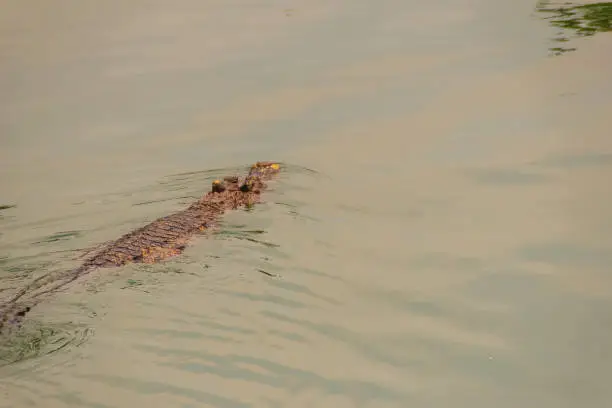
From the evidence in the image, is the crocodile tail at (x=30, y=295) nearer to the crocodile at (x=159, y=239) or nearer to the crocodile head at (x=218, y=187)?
the crocodile at (x=159, y=239)

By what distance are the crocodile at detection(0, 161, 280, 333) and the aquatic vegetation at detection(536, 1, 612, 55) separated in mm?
3797

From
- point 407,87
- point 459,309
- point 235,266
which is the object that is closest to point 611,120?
point 407,87

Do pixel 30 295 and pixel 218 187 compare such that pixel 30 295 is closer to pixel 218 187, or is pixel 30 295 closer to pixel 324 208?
pixel 218 187

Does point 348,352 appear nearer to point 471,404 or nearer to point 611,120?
point 471,404

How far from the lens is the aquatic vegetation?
8.03 metres

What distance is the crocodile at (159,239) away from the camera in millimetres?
4371

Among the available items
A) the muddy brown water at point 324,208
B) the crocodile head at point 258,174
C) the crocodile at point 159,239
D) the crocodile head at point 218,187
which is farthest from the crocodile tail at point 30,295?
the crocodile head at point 258,174

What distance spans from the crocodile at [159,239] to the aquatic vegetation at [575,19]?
380 centimetres

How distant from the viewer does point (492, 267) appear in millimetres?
4555

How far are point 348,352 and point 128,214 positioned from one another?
7.72 ft

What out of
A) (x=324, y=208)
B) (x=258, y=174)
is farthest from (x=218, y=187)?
(x=324, y=208)

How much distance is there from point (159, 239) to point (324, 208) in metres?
1.20

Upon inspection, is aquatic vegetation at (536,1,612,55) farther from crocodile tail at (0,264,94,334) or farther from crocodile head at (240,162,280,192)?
crocodile tail at (0,264,94,334)

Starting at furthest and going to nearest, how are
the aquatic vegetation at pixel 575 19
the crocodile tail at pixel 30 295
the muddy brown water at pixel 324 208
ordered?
the aquatic vegetation at pixel 575 19
the crocodile tail at pixel 30 295
the muddy brown water at pixel 324 208
